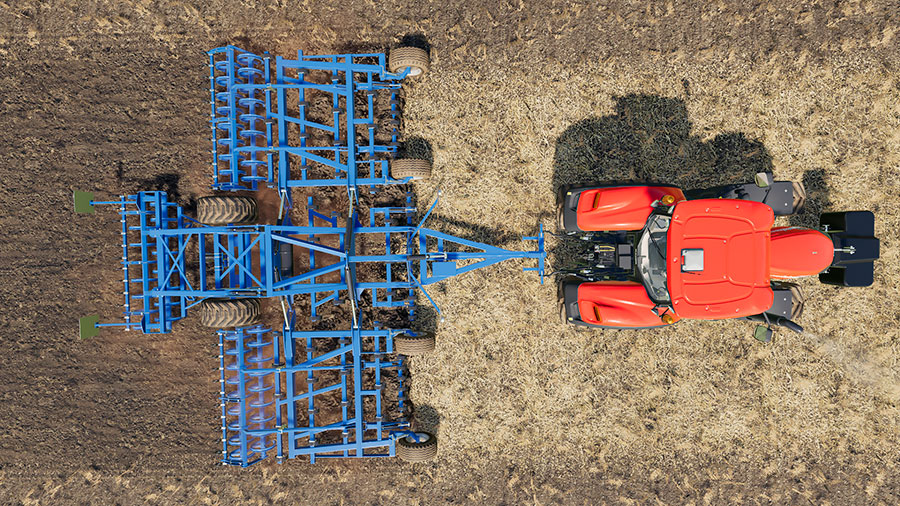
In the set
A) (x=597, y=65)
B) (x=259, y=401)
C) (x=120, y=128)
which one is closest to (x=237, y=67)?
(x=120, y=128)

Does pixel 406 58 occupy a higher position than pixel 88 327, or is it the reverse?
pixel 406 58

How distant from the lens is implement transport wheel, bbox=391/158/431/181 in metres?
Answer: 4.08

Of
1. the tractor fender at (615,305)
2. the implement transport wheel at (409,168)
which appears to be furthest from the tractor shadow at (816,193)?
the implement transport wheel at (409,168)

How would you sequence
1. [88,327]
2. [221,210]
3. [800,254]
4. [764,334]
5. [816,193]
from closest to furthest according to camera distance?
[800,254] → [764,334] → [221,210] → [88,327] → [816,193]

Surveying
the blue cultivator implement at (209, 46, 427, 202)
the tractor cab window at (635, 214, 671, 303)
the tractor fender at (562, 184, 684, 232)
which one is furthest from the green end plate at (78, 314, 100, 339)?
the tractor cab window at (635, 214, 671, 303)

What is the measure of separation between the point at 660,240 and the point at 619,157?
1.32 meters

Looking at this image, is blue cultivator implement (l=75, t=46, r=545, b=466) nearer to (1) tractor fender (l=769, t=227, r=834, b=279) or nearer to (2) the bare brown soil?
(2) the bare brown soil

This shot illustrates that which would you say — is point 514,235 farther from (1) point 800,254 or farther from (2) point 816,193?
(2) point 816,193

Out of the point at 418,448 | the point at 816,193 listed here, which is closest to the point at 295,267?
the point at 418,448

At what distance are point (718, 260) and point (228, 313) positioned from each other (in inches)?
162

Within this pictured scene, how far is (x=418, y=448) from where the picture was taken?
4.23 meters

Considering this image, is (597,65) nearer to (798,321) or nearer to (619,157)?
(619,157)

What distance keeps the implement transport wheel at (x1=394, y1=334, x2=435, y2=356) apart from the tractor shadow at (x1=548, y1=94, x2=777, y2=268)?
1969 mm

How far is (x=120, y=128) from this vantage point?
4500 millimetres
